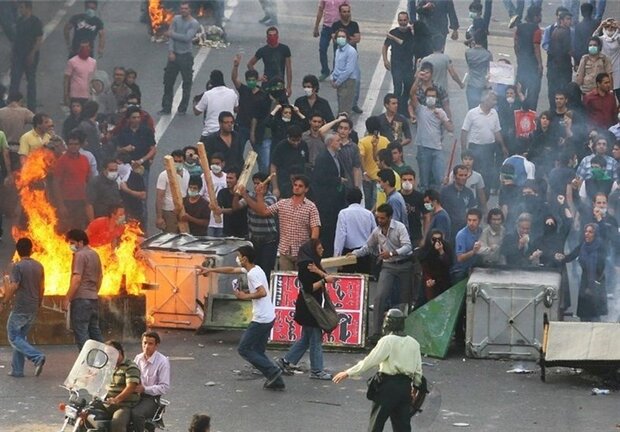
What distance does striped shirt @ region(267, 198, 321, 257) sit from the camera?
64.8 feet

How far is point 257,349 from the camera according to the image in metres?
17.4

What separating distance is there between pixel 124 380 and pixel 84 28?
45.3 ft

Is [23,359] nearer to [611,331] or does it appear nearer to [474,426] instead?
[474,426]

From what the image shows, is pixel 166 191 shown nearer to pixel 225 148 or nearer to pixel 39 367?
pixel 225 148

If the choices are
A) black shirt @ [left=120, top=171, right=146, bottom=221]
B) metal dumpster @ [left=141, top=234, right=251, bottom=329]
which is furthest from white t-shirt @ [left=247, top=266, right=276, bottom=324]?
black shirt @ [left=120, top=171, right=146, bottom=221]

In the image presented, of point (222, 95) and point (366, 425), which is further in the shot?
point (222, 95)

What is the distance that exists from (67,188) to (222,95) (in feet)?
10.2

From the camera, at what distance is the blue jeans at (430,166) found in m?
23.4

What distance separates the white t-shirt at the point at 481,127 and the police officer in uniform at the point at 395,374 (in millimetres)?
9022

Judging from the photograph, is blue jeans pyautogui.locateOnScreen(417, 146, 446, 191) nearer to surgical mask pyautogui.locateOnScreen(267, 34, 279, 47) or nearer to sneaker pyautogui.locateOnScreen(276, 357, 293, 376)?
surgical mask pyautogui.locateOnScreen(267, 34, 279, 47)

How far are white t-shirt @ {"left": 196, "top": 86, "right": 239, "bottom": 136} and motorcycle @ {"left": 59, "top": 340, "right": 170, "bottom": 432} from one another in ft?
30.7

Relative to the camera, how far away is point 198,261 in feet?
64.3

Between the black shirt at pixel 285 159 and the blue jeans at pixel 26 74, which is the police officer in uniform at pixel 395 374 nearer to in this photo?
the black shirt at pixel 285 159

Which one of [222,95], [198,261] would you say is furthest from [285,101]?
[198,261]
